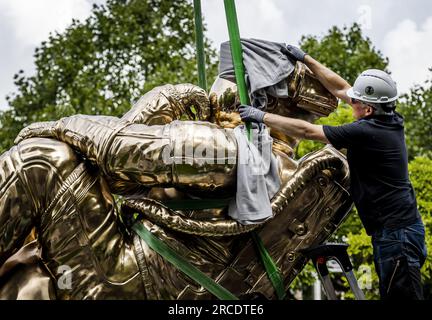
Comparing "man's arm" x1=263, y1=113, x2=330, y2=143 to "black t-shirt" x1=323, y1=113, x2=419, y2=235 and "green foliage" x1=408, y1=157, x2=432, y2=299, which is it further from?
"green foliage" x1=408, y1=157, x2=432, y2=299

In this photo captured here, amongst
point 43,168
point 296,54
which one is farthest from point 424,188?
point 43,168

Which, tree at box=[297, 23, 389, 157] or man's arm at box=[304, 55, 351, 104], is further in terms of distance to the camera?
tree at box=[297, 23, 389, 157]

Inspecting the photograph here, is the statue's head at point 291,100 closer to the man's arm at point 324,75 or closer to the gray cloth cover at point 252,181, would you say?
the man's arm at point 324,75

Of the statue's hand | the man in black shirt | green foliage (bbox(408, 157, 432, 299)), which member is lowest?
green foliage (bbox(408, 157, 432, 299))

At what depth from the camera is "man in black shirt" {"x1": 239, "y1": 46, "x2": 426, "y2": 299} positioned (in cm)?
343

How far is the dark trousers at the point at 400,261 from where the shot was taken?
3.39 metres

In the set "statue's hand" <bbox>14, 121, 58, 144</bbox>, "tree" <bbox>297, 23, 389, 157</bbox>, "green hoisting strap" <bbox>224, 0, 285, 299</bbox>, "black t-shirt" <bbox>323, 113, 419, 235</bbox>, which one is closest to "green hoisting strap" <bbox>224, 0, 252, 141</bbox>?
"green hoisting strap" <bbox>224, 0, 285, 299</bbox>

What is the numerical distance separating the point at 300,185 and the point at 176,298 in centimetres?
81

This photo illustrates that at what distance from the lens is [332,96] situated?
3.96 metres

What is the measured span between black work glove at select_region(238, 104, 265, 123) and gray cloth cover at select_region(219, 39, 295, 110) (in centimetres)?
15

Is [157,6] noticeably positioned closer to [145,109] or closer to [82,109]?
[82,109]

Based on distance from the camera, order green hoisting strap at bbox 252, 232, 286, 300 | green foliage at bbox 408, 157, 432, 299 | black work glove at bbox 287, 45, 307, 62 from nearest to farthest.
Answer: green hoisting strap at bbox 252, 232, 286, 300
black work glove at bbox 287, 45, 307, 62
green foliage at bbox 408, 157, 432, 299

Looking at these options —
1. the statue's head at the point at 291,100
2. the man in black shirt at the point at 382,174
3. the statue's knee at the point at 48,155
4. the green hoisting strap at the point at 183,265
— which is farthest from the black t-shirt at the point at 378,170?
the statue's knee at the point at 48,155
